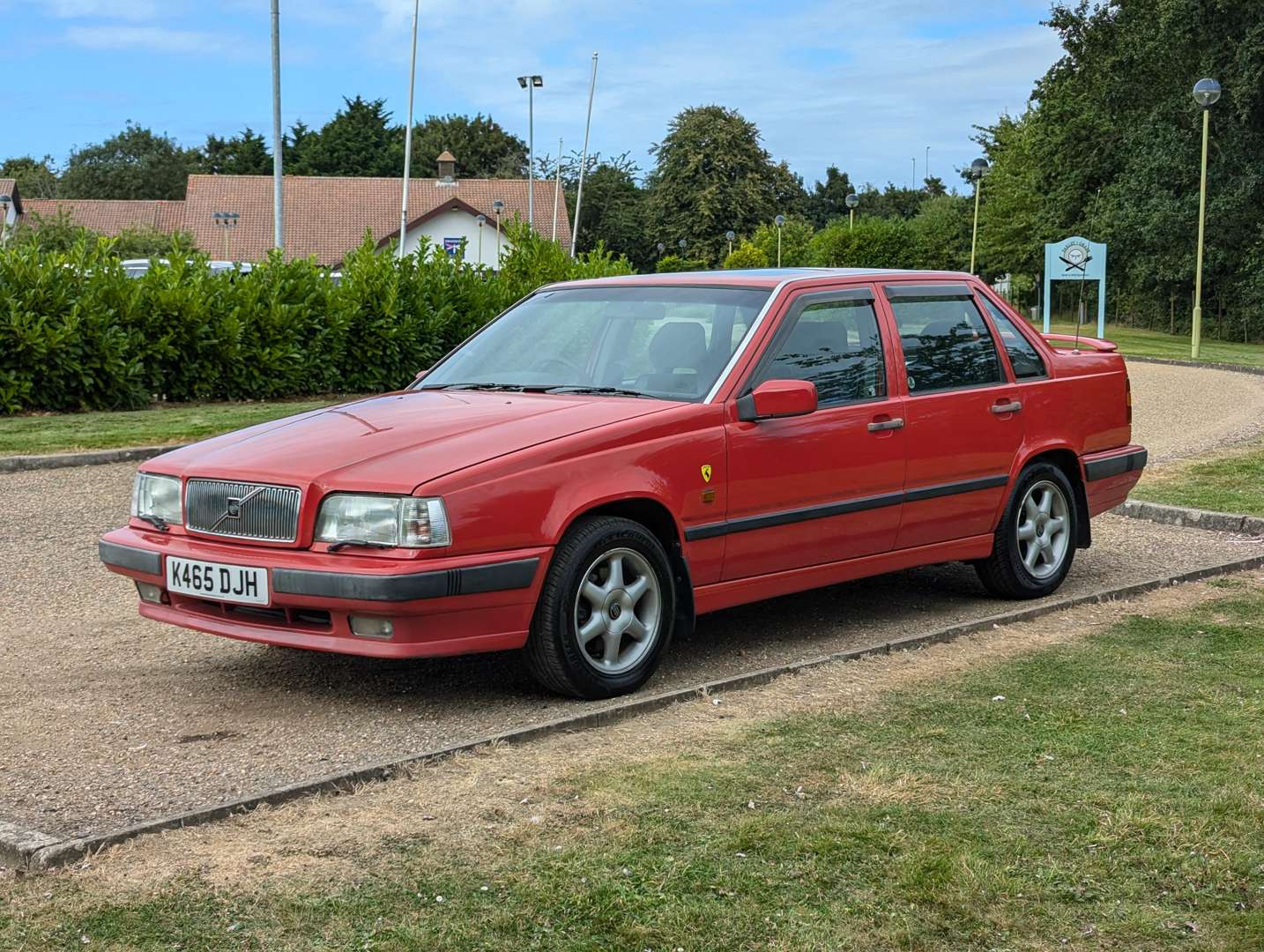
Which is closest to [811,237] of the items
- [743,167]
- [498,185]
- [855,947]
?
[498,185]

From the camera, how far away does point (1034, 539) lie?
818cm

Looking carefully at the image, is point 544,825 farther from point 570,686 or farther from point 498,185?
point 498,185

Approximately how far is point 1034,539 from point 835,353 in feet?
5.86

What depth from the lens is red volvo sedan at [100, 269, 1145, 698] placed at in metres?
5.65

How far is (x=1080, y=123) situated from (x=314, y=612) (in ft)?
185

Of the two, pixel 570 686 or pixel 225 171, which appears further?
pixel 225 171

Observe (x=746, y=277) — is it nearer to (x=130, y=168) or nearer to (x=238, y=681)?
(x=238, y=681)

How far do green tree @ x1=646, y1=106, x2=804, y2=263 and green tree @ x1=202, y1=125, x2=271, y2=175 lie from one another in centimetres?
2763

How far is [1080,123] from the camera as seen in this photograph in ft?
189

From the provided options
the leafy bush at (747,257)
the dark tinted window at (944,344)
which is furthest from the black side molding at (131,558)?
the leafy bush at (747,257)

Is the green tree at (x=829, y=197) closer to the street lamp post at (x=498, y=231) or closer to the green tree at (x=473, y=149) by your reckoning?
the green tree at (x=473, y=149)

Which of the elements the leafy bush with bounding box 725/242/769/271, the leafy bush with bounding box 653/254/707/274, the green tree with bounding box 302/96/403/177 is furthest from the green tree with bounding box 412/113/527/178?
the leafy bush with bounding box 725/242/769/271

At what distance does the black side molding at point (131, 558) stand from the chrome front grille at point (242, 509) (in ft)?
0.69

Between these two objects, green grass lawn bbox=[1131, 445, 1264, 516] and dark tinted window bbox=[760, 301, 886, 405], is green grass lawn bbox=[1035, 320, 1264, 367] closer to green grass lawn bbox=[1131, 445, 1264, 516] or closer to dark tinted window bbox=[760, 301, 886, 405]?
green grass lawn bbox=[1131, 445, 1264, 516]
